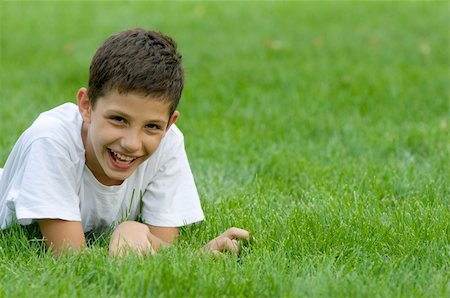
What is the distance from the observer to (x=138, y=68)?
9.76 feet

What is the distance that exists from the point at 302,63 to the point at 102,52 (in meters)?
4.33

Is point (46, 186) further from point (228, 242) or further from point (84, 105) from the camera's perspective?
point (228, 242)

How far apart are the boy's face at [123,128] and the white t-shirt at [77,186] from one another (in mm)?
123

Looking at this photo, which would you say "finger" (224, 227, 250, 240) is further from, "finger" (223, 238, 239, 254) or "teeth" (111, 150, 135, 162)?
"teeth" (111, 150, 135, 162)

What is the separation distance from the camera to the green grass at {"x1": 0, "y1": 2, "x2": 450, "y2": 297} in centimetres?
274

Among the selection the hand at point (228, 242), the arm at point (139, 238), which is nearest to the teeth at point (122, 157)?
the arm at point (139, 238)

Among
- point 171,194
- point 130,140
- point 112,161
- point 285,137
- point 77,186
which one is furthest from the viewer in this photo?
point 285,137

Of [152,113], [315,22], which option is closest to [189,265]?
[152,113]

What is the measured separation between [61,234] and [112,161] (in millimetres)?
316

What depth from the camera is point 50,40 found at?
27.2ft

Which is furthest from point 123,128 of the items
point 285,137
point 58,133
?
point 285,137

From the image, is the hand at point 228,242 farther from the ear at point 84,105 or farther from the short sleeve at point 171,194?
the ear at point 84,105

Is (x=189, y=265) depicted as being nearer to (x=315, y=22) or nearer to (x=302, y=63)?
(x=302, y=63)

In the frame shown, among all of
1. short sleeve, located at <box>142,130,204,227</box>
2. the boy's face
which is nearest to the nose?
the boy's face
